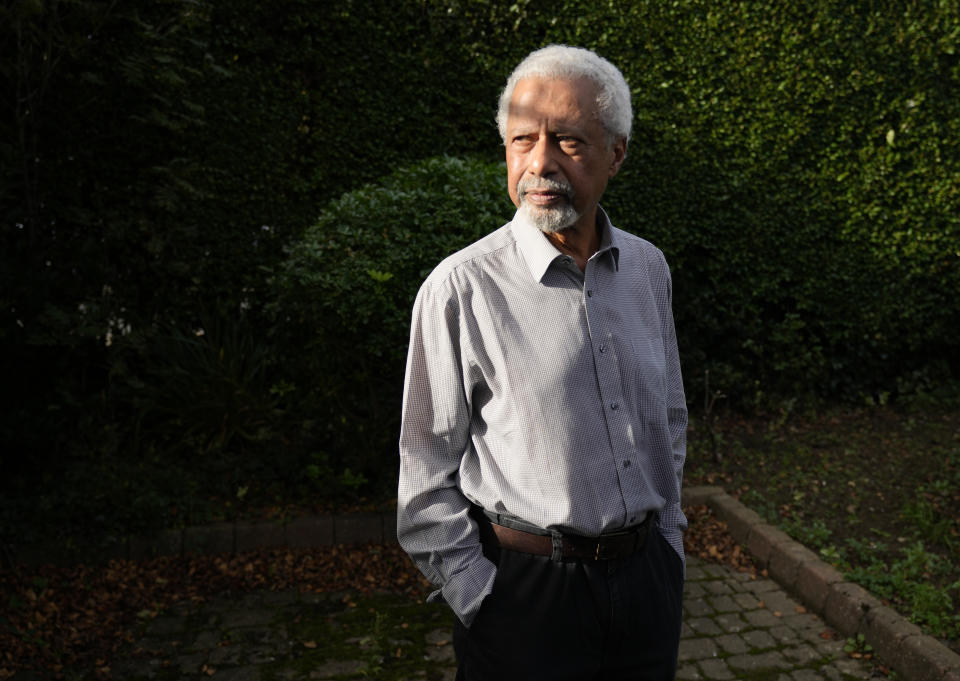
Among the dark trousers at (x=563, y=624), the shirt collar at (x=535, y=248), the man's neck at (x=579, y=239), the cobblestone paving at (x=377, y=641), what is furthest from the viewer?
the cobblestone paving at (x=377, y=641)

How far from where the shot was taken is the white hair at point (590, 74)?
187 centimetres

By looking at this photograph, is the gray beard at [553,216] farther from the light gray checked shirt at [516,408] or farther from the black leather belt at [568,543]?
the black leather belt at [568,543]

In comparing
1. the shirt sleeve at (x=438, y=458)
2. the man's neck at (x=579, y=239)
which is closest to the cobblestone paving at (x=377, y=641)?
the shirt sleeve at (x=438, y=458)

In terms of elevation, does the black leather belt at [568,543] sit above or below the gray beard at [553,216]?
below

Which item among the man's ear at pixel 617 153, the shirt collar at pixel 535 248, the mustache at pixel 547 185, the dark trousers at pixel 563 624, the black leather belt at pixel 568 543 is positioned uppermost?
the man's ear at pixel 617 153

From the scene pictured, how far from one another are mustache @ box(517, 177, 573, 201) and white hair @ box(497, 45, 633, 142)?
18cm

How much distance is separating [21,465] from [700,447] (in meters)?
4.63

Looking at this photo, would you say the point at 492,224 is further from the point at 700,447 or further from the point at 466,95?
the point at 700,447

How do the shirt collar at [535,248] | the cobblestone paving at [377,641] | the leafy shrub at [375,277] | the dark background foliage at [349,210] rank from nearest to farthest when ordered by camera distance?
1. the shirt collar at [535,248]
2. the cobblestone paving at [377,641]
3. the leafy shrub at [375,277]
4. the dark background foliage at [349,210]

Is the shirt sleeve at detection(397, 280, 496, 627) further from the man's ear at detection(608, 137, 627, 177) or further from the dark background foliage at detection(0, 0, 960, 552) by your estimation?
the dark background foliage at detection(0, 0, 960, 552)

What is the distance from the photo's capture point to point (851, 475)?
5.41 m

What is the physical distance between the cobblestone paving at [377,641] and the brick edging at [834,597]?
10cm

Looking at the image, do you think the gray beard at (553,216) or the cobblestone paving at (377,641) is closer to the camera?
the gray beard at (553,216)

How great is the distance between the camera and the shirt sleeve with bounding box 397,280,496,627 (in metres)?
1.92
